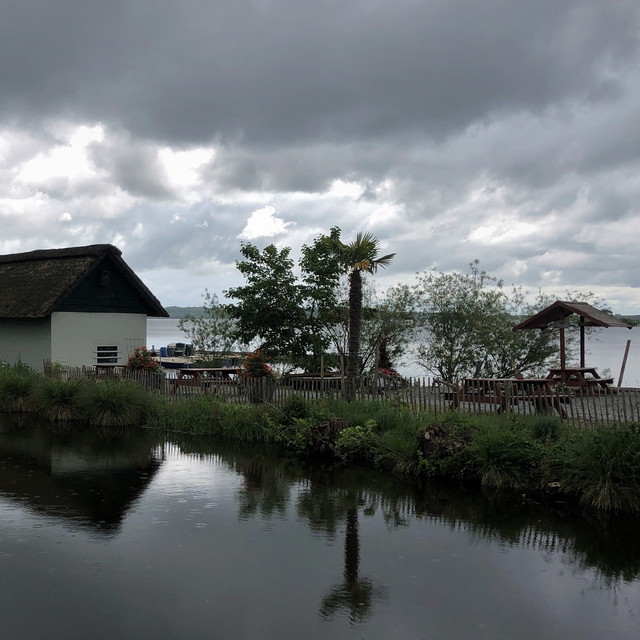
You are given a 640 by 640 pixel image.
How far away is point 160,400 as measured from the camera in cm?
2042

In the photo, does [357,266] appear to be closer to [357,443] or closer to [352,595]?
[357,443]

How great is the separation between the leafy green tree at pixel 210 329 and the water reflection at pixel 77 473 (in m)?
14.1

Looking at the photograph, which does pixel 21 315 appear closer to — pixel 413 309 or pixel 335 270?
pixel 335 270

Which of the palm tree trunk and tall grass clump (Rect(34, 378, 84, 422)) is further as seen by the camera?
tall grass clump (Rect(34, 378, 84, 422))

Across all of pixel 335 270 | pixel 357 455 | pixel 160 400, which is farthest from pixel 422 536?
pixel 335 270

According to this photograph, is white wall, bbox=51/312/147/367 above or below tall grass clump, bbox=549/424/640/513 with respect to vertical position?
above

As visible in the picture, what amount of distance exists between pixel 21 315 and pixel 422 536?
2110cm

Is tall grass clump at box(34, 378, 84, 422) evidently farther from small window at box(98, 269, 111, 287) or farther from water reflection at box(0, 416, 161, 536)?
small window at box(98, 269, 111, 287)

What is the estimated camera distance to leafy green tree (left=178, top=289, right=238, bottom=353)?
33094 mm

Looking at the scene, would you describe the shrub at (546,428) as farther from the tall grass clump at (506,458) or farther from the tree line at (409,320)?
the tree line at (409,320)

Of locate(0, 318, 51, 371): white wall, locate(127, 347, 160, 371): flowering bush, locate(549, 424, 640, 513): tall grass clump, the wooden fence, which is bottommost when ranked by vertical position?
locate(549, 424, 640, 513): tall grass clump

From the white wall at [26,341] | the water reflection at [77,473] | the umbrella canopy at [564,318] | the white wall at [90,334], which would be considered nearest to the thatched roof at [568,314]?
the umbrella canopy at [564,318]

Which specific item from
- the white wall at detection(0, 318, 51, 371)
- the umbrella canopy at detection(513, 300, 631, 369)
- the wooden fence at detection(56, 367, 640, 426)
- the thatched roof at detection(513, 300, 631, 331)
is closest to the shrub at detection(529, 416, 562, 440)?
the wooden fence at detection(56, 367, 640, 426)

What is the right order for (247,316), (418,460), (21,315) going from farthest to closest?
(21,315) → (247,316) → (418,460)
